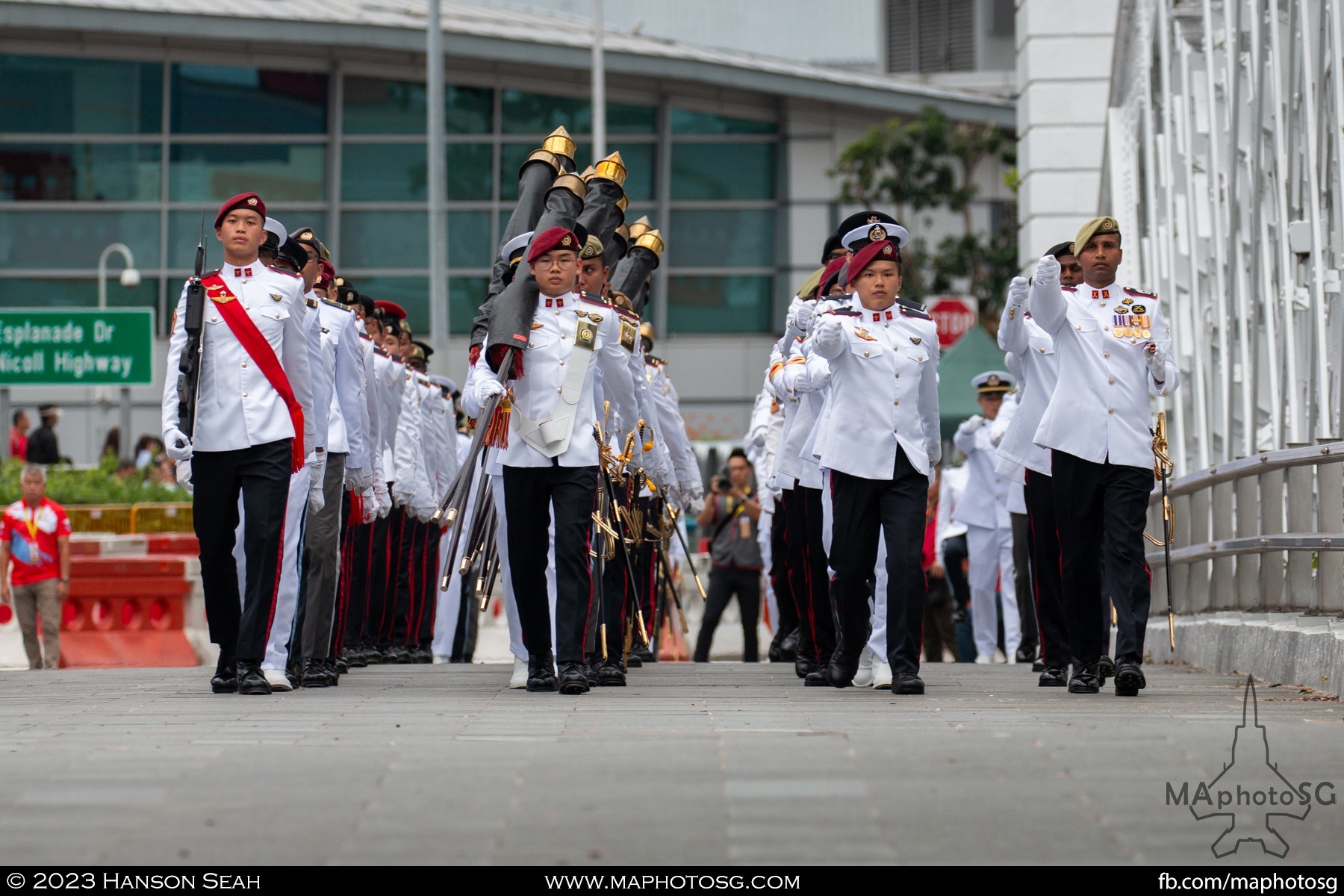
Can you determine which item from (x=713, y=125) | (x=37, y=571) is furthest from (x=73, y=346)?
(x=713, y=125)

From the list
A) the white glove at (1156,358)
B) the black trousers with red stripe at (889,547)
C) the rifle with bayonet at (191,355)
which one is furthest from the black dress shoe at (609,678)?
the white glove at (1156,358)

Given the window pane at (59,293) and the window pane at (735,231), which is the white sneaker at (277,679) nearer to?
Answer: the window pane at (59,293)

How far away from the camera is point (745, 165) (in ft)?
125

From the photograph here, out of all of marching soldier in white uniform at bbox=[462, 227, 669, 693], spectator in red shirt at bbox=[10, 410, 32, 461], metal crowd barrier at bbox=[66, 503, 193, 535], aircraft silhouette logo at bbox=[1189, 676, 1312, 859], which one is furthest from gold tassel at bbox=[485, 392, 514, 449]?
spectator in red shirt at bbox=[10, 410, 32, 461]

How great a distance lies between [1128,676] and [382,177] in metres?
30.0

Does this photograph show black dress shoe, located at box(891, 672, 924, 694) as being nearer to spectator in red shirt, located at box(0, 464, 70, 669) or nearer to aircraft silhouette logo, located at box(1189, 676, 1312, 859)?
aircraft silhouette logo, located at box(1189, 676, 1312, 859)

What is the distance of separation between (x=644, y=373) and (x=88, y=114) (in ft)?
95.0

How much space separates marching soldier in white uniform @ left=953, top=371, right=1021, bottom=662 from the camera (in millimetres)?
15078

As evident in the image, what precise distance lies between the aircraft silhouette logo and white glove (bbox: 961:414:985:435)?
900 cm

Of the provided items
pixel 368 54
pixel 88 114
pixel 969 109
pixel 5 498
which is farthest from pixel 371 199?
pixel 5 498

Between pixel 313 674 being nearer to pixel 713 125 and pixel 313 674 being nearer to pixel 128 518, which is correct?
pixel 128 518

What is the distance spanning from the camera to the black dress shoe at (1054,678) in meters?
9.79

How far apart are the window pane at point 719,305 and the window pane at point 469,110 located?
4.28 metres

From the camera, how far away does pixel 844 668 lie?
10.0 metres
